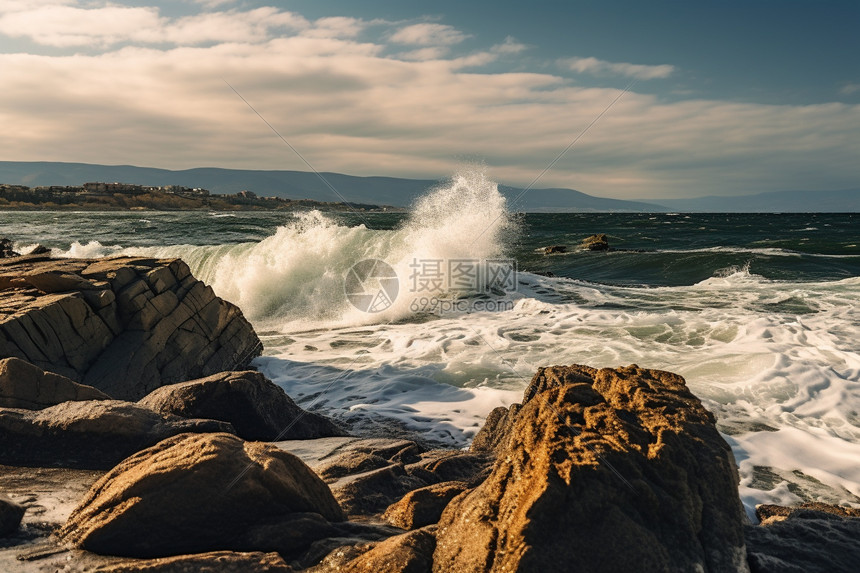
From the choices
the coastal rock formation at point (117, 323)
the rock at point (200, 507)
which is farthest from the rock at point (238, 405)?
the rock at point (200, 507)

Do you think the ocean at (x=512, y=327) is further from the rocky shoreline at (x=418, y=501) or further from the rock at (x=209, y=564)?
the rock at (x=209, y=564)

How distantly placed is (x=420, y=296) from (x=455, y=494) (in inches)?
451

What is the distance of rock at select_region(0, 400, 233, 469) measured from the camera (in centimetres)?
400

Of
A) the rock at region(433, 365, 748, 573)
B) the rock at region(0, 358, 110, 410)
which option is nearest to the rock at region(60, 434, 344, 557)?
the rock at region(433, 365, 748, 573)

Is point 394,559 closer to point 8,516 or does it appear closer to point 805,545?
point 8,516

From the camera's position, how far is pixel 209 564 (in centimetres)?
244

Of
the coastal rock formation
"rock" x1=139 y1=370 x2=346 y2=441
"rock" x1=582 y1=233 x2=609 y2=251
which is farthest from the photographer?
"rock" x1=582 y1=233 x2=609 y2=251

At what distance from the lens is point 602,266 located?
23469mm

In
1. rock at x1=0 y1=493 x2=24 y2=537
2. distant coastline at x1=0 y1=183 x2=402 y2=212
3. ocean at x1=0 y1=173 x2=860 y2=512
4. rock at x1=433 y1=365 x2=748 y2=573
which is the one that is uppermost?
distant coastline at x1=0 y1=183 x2=402 y2=212

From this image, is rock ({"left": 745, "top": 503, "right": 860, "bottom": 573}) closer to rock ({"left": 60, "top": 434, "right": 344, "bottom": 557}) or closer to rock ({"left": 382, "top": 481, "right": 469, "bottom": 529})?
rock ({"left": 382, "top": 481, "right": 469, "bottom": 529})

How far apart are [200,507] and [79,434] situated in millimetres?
1889

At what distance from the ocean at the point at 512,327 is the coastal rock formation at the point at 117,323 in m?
1.27

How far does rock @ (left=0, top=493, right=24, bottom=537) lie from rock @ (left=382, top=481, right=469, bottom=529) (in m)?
1.87

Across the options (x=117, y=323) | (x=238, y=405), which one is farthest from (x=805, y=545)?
(x=117, y=323)
